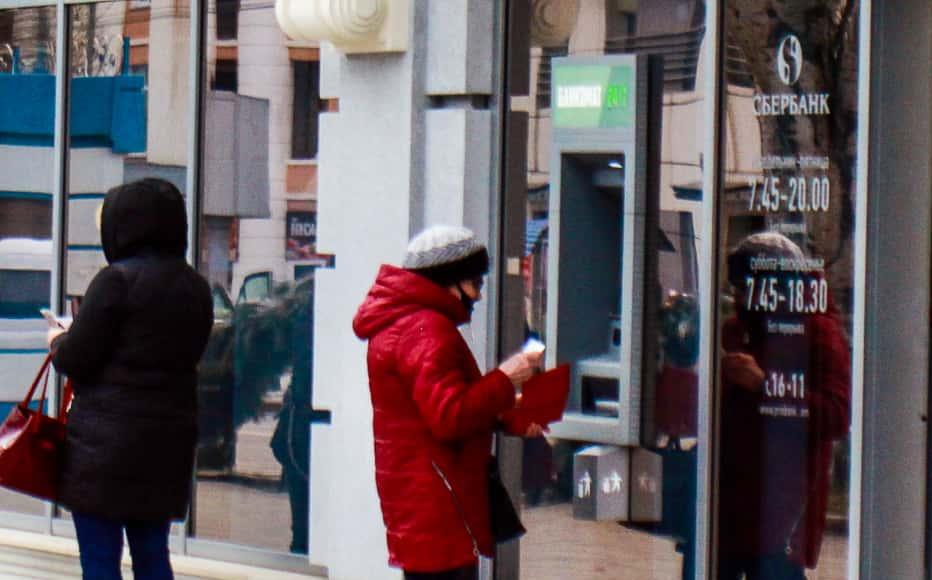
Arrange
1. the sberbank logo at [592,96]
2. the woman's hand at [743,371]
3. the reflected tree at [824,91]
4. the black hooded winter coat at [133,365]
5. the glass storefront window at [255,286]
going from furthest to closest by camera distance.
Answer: the glass storefront window at [255,286] < the sberbank logo at [592,96] < the woman's hand at [743,371] < the reflected tree at [824,91] < the black hooded winter coat at [133,365]

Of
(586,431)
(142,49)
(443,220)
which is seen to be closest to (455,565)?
(586,431)

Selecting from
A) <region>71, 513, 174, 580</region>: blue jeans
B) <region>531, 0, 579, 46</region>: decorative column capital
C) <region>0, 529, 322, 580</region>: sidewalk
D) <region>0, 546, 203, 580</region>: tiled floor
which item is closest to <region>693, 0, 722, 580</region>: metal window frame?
<region>531, 0, 579, 46</region>: decorative column capital

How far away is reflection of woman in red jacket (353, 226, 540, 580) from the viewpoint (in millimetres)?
4852

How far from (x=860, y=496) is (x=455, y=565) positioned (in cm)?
171

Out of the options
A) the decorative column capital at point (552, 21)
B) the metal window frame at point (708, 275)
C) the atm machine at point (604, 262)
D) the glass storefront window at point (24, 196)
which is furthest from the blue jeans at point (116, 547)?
the glass storefront window at point (24, 196)

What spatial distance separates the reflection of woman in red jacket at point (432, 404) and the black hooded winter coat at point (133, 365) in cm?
75

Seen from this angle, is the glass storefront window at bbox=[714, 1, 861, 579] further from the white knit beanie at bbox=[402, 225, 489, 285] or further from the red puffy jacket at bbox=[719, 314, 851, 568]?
the white knit beanie at bbox=[402, 225, 489, 285]

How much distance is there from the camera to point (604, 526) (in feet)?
21.4

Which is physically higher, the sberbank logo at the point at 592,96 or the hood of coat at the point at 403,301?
the sberbank logo at the point at 592,96

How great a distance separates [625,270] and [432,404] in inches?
67.9

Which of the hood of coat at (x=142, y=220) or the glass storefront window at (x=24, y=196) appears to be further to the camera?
the glass storefront window at (x=24, y=196)

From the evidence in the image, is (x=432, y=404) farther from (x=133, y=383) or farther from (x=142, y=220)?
(x=142, y=220)

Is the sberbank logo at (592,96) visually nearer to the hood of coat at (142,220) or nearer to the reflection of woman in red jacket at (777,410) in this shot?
the reflection of woman in red jacket at (777,410)

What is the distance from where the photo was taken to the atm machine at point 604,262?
6305mm
